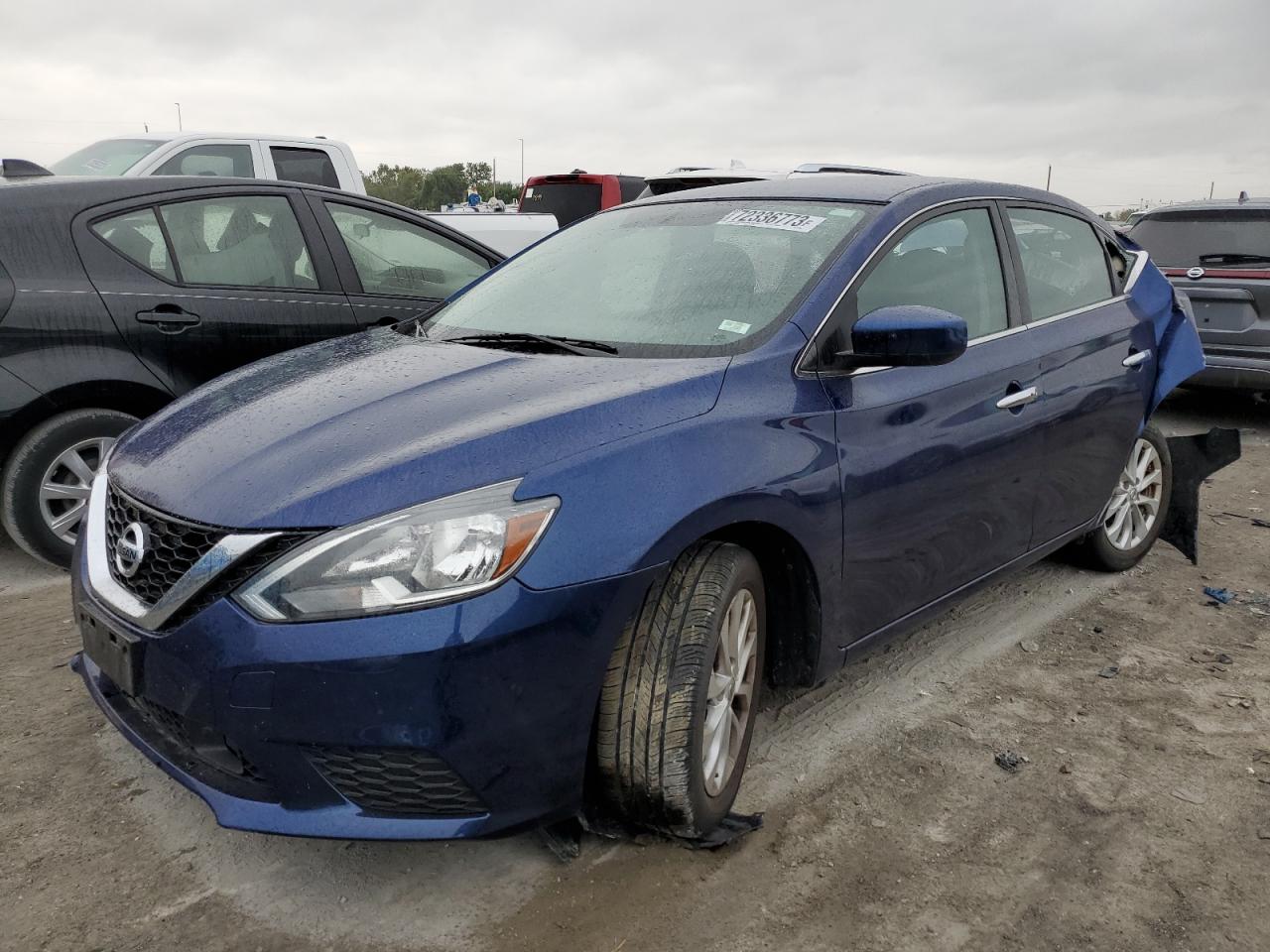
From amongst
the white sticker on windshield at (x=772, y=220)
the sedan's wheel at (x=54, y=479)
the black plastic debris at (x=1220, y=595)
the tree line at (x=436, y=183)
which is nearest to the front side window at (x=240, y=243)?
the sedan's wheel at (x=54, y=479)

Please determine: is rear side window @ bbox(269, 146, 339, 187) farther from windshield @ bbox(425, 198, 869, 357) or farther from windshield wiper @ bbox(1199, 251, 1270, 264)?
windshield wiper @ bbox(1199, 251, 1270, 264)

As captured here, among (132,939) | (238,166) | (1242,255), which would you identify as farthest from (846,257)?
(238,166)

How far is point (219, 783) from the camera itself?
89.7 inches

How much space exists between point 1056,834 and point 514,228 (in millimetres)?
7648

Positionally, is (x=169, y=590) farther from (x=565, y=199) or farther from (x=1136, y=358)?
(x=565, y=199)

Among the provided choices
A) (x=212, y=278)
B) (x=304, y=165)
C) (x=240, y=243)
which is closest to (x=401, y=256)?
(x=240, y=243)

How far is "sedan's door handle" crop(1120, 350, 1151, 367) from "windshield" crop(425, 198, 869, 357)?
4.90ft

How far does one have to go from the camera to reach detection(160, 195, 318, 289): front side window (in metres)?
4.81

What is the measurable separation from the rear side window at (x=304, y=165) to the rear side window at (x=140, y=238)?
4.14m

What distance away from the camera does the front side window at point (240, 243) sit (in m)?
4.81

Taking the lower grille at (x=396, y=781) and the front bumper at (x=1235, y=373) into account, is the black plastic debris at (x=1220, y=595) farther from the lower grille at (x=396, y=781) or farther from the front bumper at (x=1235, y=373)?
the lower grille at (x=396, y=781)

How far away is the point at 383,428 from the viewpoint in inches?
96.3

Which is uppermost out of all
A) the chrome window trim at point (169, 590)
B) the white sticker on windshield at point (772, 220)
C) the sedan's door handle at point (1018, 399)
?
the white sticker on windshield at point (772, 220)

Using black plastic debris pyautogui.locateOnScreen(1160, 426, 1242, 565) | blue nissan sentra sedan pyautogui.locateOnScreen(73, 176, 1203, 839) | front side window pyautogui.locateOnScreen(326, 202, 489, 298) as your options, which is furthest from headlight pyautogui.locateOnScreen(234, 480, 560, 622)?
black plastic debris pyautogui.locateOnScreen(1160, 426, 1242, 565)
